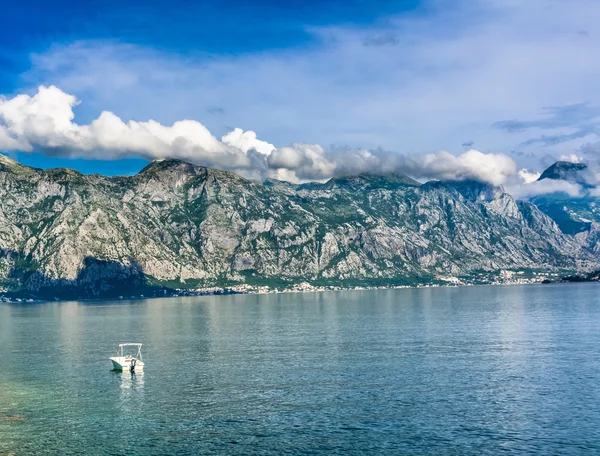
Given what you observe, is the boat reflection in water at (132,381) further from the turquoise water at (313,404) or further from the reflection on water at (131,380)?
the turquoise water at (313,404)

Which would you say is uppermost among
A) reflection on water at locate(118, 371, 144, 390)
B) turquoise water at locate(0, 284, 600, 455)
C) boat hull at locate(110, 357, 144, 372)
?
boat hull at locate(110, 357, 144, 372)

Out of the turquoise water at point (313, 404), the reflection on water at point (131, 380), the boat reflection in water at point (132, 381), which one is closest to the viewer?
the turquoise water at point (313, 404)

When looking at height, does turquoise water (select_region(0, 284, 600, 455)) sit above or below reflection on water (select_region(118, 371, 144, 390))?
above

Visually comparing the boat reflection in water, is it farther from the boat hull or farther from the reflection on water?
the boat hull

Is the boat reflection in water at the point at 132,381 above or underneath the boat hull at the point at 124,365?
underneath

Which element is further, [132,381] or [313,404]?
[132,381]

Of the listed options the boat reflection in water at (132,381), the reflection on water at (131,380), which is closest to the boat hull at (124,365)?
the reflection on water at (131,380)

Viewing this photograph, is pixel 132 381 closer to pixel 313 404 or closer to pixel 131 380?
pixel 131 380

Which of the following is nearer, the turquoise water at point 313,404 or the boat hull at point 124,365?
the turquoise water at point 313,404

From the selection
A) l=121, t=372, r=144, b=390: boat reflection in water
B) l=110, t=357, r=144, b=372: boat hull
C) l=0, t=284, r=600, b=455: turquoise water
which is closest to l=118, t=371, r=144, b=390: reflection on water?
l=121, t=372, r=144, b=390: boat reflection in water

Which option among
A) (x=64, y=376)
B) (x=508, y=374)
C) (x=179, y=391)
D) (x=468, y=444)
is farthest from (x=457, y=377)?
(x=64, y=376)

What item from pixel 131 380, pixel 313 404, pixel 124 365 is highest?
pixel 124 365

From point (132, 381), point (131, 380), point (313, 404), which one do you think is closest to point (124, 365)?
point (131, 380)

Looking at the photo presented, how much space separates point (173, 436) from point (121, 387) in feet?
150
